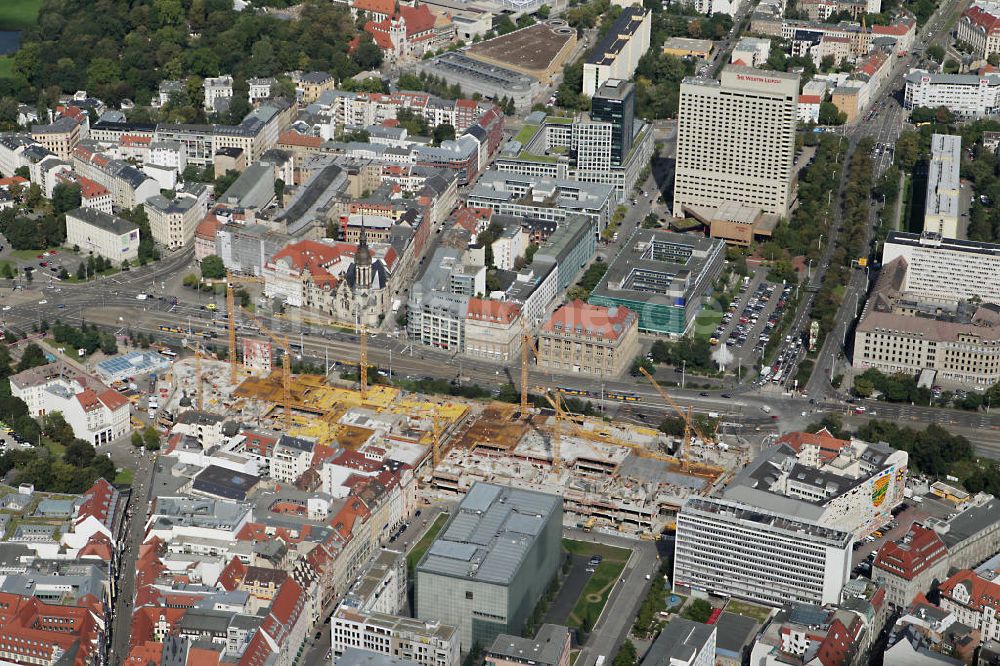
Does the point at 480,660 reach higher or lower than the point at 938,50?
lower

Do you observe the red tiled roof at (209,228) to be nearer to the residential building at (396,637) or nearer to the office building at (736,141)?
the office building at (736,141)

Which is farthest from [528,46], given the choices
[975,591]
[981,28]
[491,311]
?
[975,591]

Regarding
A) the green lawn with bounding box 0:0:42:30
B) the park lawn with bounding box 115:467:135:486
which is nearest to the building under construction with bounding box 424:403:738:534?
the park lawn with bounding box 115:467:135:486

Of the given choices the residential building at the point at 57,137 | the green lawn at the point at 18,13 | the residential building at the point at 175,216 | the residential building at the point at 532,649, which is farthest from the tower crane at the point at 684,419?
the green lawn at the point at 18,13

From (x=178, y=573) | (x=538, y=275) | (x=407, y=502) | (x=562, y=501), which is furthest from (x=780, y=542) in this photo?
(x=538, y=275)

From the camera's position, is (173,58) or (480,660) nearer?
(480,660)

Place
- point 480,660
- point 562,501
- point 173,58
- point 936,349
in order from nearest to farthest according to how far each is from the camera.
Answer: point 480,660
point 562,501
point 936,349
point 173,58

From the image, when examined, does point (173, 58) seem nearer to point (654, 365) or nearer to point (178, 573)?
point (654, 365)

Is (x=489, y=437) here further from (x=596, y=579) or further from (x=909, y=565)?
(x=909, y=565)
